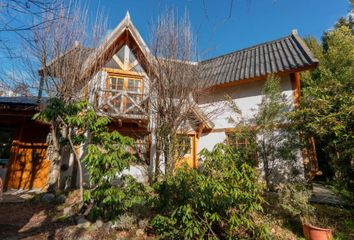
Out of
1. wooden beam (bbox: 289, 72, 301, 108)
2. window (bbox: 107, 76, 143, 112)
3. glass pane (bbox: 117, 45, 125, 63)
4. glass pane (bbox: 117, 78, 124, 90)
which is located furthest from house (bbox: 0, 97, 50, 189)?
wooden beam (bbox: 289, 72, 301, 108)

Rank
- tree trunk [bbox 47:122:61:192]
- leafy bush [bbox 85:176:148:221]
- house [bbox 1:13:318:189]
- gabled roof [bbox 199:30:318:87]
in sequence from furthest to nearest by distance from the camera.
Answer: gabled roof [bbox 199:30:318:87]
house [bbox 1:13:318:189]
tree trunk [bbox 47:122:61:192]
leafy bush [bbox 85:176:148:221]

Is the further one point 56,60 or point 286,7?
point 56,60

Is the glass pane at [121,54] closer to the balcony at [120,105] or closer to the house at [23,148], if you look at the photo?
the balcony at [120,105]

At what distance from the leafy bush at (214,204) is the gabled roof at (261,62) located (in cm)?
436

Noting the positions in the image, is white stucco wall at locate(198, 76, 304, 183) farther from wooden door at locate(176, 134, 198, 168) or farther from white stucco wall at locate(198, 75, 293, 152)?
wooden door at locate(176, 134, 198, 168)

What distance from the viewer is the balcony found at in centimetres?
767

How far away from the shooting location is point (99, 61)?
300 inches

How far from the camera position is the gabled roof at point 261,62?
812 cm

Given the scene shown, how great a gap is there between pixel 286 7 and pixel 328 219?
5205 millimetres

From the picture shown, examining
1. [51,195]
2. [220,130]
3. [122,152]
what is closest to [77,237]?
[122,152]

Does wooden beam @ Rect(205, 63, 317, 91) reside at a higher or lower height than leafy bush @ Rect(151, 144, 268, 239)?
higher

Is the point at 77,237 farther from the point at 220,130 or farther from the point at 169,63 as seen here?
the point at 220,130

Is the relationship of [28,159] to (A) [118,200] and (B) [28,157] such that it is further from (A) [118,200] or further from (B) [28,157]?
(A) [118,200]

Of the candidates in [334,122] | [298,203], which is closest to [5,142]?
[298,203]
